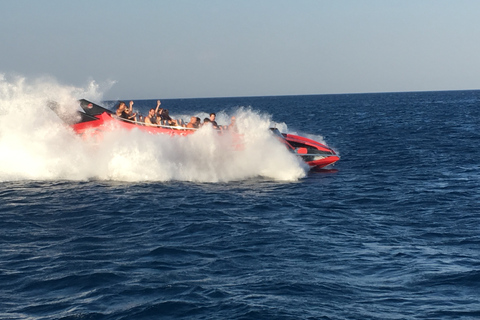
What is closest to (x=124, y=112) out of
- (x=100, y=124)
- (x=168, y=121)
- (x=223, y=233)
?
(x=100, y=124)

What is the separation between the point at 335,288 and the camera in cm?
959

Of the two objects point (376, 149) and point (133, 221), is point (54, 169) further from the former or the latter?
point (376, 149)

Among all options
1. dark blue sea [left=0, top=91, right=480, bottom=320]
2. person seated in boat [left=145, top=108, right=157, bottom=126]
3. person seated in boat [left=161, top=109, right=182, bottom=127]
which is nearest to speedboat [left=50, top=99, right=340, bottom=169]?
person seated in boat [left=145, top=108, right=157, bottom=126]

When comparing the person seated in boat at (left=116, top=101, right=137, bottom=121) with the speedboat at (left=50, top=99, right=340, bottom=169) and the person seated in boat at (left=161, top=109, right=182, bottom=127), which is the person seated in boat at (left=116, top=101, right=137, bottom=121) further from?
the person seated in boat at (left=161, top=109, right=182, bottom=127)

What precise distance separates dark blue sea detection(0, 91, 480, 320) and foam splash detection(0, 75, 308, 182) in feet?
0.20

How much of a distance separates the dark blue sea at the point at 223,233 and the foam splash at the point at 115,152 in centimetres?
6

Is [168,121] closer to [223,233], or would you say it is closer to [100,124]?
[100,124]

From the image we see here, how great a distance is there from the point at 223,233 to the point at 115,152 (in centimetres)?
868

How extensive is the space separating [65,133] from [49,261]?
11.3m

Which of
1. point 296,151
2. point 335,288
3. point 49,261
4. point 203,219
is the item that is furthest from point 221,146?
point 335,288

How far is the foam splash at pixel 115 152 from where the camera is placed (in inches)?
816

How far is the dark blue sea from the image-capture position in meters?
9.05

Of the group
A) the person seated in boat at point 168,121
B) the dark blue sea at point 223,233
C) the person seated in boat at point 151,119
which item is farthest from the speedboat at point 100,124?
the dark blue sea at point 223,233

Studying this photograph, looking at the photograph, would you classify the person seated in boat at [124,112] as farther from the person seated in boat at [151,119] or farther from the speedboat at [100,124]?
the person seated in boat at [151,119]
